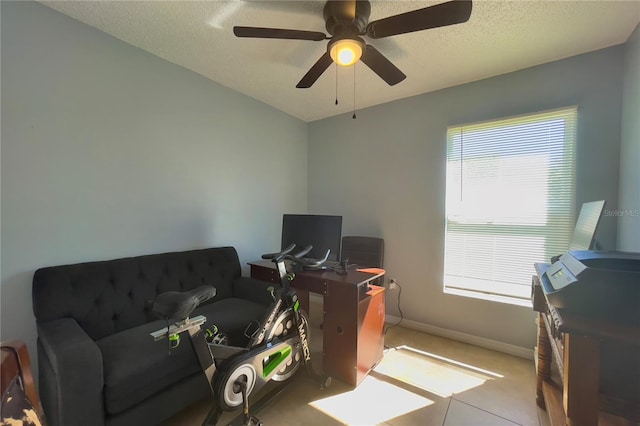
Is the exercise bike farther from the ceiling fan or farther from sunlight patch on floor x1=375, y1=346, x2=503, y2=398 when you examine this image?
the ceiling fan

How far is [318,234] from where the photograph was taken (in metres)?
2.43

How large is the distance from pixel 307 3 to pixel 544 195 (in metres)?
2.42

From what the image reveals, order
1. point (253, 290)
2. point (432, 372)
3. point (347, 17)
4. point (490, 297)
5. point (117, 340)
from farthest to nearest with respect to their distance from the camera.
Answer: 1. point (490, 297)
2. point (253, 290)
3. point (432, 372)
4. point (117, 340)
5. point (347, 17)

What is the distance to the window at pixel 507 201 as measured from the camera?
85.1 inches

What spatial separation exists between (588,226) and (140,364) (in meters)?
2.69

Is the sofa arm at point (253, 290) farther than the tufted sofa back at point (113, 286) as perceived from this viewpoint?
Yes

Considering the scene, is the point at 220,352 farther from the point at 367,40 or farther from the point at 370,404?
the point at 367,40

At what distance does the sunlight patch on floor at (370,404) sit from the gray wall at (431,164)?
3.78 ft

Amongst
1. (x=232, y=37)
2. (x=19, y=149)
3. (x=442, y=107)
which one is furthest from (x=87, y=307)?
(x=442, y=107)

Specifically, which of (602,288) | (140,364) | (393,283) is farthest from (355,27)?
(393,283)

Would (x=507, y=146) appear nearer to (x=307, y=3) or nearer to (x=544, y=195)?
(x=544, y=195)

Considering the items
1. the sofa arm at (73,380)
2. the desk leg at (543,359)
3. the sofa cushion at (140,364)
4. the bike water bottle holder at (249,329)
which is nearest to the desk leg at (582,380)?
the desk leg at (543,359)

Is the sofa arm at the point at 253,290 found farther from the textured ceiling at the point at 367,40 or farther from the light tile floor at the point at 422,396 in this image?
the textured ceiling at the point at 367,40

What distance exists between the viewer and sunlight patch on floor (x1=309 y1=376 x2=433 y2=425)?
1.63 metres
